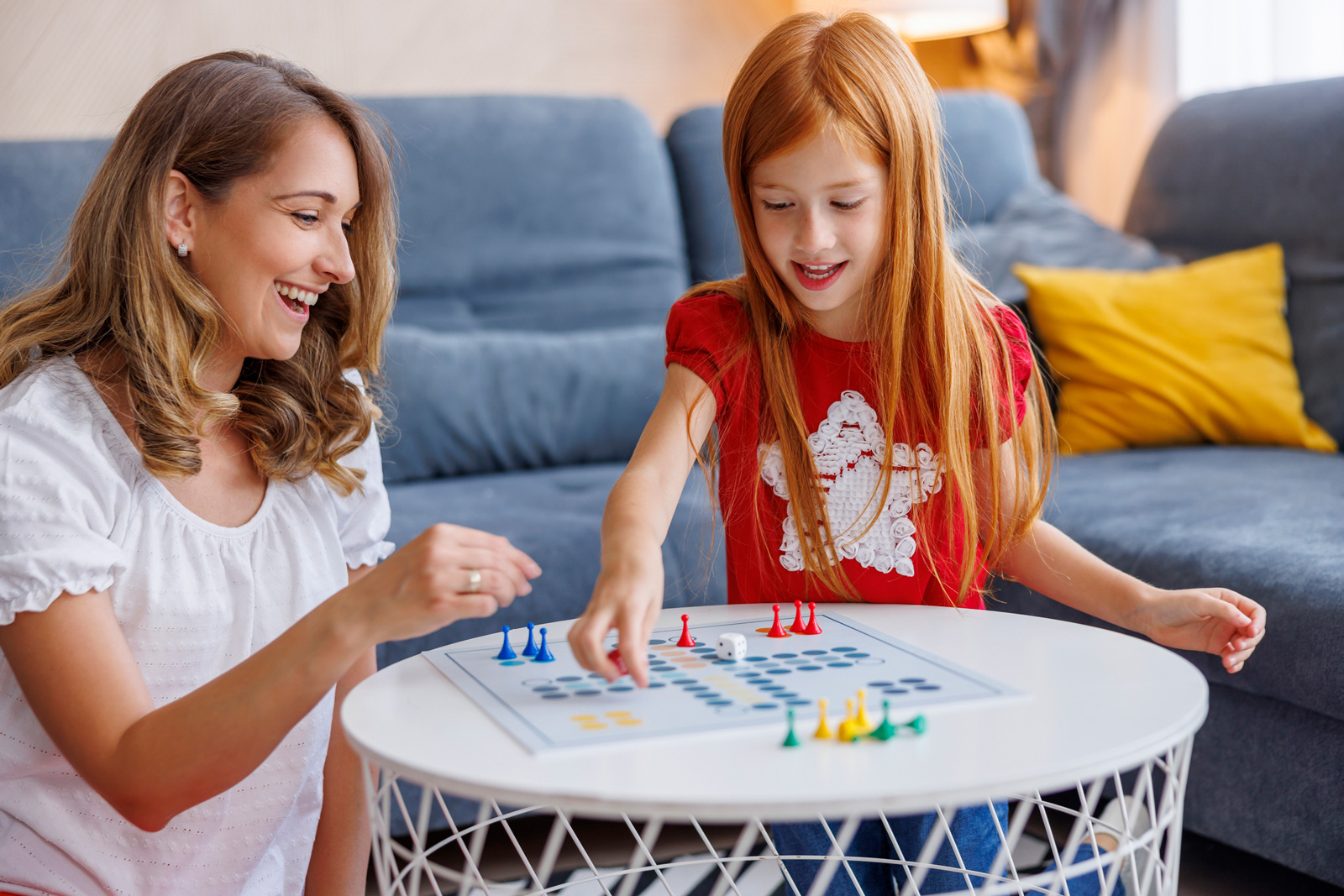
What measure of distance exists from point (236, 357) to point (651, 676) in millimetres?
470

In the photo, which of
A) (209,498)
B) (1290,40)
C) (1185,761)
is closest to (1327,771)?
(1185,761)

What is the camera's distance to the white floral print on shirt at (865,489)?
3.43 feet

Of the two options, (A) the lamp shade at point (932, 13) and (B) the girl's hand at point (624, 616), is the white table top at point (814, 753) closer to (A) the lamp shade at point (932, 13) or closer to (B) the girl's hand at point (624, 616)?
(B) the girl's hand at point (624, 616)

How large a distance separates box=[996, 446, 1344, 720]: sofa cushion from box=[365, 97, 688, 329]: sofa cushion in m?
0.83

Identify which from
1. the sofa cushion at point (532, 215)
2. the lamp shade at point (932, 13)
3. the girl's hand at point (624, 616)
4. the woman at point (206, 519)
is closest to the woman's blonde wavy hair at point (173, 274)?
the woman at point (206, 519)

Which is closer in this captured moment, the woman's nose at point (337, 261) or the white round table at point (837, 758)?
the white round table at point (837, 758)

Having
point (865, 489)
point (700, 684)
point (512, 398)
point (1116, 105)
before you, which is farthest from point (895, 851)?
point (1116, 105)

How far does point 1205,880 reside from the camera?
140cm

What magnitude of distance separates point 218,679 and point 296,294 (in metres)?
0.36

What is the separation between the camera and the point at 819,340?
109cm

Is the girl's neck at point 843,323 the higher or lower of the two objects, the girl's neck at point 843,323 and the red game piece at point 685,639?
the higher

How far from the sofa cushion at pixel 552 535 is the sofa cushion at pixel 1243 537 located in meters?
0.41

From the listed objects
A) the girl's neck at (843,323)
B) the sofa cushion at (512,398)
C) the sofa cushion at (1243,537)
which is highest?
the girl's neck at (843,323)

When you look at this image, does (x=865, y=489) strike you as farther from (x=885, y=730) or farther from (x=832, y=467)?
(x=885, y=730)
